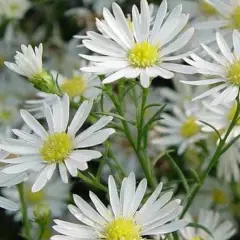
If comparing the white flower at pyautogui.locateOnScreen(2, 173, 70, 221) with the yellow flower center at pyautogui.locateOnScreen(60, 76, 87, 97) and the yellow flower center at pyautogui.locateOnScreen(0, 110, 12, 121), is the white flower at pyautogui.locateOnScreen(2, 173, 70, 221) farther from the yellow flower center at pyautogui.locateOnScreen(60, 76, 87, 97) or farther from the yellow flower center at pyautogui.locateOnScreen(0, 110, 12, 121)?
the yellow flower center at pyautogui.locateOnScreen(60, 76, 87, 97)

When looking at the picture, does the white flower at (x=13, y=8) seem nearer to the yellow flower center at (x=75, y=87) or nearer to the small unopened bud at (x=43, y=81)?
the yellow flower center at (x=75, y=87)

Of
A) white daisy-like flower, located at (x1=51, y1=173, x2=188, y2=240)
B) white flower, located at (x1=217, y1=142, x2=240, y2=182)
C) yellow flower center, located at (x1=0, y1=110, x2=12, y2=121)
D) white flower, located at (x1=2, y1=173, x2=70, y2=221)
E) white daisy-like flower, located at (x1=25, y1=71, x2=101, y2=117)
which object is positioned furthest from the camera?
yellow flower center, located at (x1=0, y1=110, x2=12, y2=121)

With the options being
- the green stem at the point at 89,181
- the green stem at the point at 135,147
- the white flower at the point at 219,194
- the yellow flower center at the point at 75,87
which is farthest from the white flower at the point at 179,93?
the green stem at the point at 89,181

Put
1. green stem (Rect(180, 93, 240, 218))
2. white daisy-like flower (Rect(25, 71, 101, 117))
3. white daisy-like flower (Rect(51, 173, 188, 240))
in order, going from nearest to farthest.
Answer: white daisy-like flower (Rect(51, 173, 188, 240))
green stem (Rect(180, 93, 240, 218))
white daisy-like flower (Rect(25, 71, 101, 117))

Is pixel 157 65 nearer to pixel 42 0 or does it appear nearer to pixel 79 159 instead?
pixel 79 159

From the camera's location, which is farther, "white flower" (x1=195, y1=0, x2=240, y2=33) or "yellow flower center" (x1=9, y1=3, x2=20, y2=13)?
"yellow flower center" (x1=9, y1=3, x2=20, y2=13)

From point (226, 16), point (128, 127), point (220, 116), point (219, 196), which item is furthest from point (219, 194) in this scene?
point (128, 127)

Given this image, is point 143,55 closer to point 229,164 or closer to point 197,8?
point 229,164

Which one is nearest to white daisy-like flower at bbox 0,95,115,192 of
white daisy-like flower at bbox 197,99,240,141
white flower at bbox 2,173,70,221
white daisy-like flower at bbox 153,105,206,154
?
white daisy-like flower at bbox 197,99,240,141
